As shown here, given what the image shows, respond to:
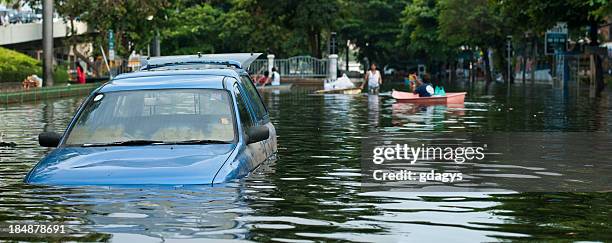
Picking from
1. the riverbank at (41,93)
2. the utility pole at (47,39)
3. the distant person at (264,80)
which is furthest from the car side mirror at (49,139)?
the distant person at (264,80)

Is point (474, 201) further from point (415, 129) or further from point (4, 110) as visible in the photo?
point (4, 110)

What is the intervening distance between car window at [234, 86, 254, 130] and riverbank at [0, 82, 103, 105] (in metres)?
25.8

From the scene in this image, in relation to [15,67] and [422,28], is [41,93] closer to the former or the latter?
[15,67]

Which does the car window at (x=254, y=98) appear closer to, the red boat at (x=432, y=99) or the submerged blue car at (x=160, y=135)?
the submerged blue car at (x=160, y=135)

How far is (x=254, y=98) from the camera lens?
12.9m

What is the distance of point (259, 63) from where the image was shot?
7125 centimetres

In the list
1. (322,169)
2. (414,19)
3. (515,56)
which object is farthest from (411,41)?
(322,169)

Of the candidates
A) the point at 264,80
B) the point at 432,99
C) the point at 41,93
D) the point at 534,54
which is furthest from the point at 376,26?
the point at 432,99

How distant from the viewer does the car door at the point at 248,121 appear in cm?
1095

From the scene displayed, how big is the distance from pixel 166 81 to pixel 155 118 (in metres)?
0.46

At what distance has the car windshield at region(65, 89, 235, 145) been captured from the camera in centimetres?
1046

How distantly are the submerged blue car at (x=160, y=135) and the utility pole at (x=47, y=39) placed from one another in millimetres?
32014

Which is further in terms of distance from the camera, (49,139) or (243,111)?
(243,111)

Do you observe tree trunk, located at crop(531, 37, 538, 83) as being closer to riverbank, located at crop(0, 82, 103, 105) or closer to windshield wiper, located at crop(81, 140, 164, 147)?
riverbank, located at crop(0, 82, 103, 105)
